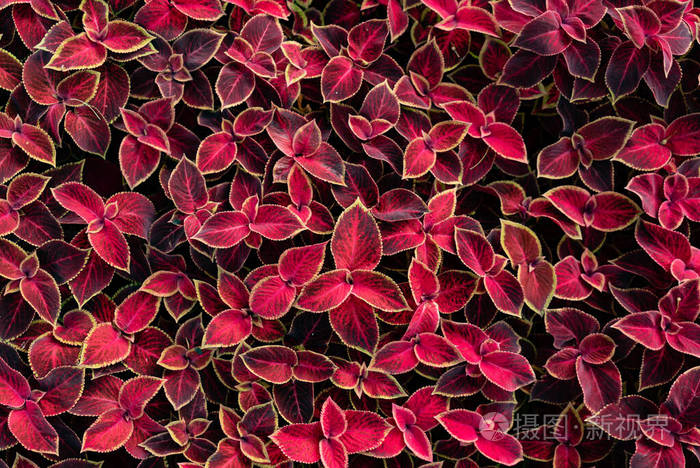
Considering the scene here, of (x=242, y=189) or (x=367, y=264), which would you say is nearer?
(x=367, y=264)

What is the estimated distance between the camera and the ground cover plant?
4.88 feet

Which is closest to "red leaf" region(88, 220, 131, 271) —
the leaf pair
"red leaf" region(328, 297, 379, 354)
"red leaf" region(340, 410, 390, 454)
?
the leaf pair

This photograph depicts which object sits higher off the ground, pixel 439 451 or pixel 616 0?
pixel 616 0

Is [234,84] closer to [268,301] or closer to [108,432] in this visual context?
[268,301]

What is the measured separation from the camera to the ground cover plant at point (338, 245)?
149 cm

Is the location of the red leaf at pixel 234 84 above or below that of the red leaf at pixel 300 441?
above

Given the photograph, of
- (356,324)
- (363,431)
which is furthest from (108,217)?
(363,431)

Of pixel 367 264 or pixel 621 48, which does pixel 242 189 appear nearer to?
pixel 367 264

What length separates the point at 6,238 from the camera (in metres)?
1.55

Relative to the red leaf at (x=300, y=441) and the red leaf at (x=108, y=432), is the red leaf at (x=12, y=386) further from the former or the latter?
the red leaf at (x=300, y=441)

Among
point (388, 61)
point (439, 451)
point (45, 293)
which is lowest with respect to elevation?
point (439, 451)

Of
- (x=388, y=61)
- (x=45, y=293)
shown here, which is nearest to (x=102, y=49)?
(x=45, y=293)

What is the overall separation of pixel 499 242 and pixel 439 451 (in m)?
0.51

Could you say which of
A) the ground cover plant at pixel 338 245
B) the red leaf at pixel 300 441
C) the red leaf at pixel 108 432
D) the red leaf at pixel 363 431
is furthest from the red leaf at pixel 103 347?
the red leaf at pixel 363 431
